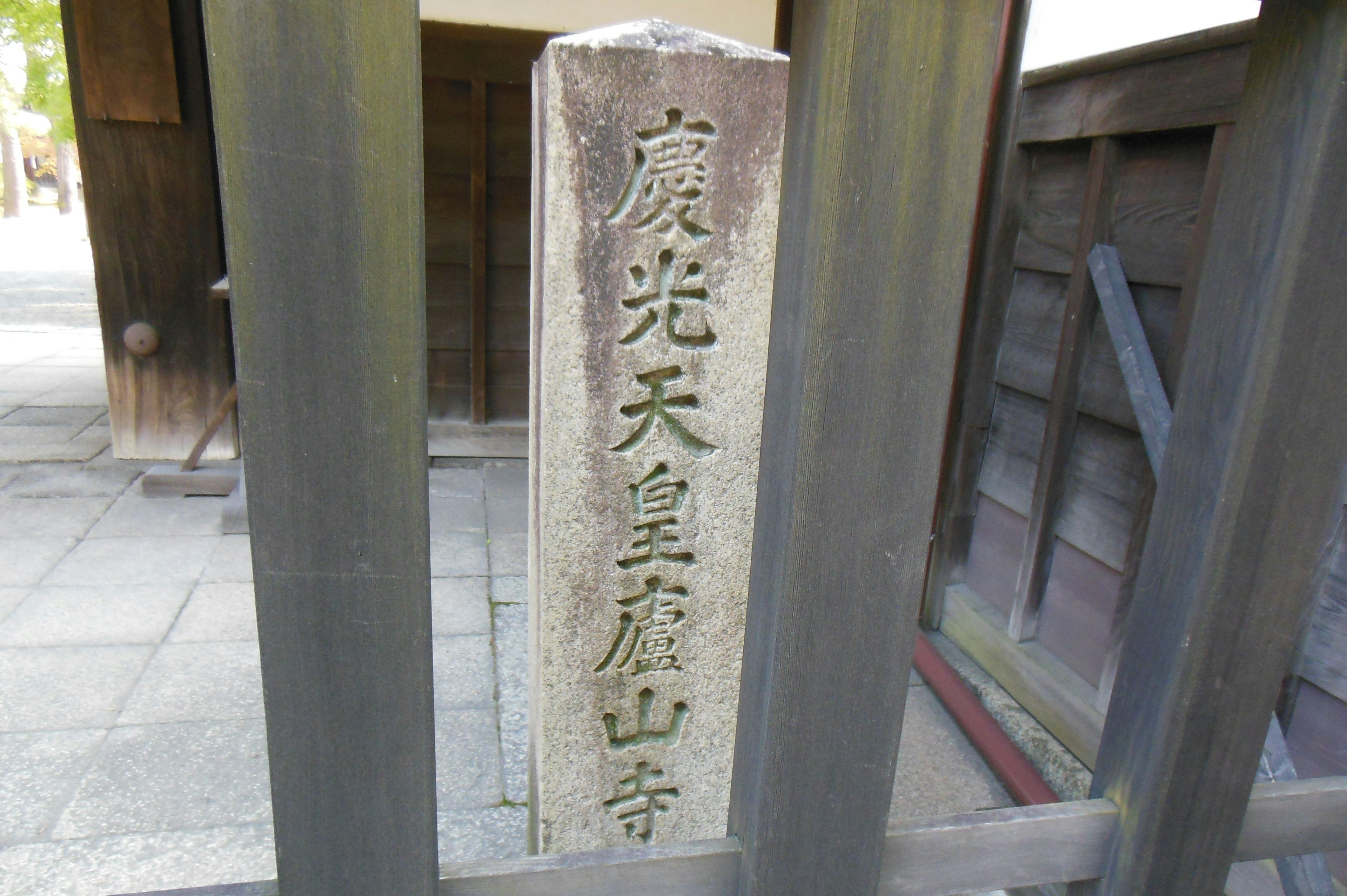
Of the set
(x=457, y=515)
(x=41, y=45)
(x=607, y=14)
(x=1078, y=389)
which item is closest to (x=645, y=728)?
(x=1078, y=389)

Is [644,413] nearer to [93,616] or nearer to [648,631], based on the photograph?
[648,631]

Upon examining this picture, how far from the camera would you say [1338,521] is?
1791mm

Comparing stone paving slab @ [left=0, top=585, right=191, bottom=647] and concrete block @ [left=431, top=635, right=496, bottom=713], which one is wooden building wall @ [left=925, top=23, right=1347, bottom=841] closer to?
concrete block @ [left=431, top=635, right=496, bottom=713]

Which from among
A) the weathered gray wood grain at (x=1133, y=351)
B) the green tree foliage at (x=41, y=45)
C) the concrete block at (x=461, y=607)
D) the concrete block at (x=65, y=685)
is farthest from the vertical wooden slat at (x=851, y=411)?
the green tree foliage at (x=41, y=45)

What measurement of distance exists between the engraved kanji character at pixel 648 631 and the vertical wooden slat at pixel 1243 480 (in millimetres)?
881

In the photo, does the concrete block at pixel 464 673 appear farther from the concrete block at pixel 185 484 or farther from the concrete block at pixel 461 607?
the concrete block at pixel 185 484

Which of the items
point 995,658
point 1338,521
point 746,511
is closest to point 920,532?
point 746,511

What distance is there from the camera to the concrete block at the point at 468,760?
7.84 feet

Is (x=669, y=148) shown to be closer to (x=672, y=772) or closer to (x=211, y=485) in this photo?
(x=672, y=772)

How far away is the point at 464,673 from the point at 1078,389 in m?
2.31

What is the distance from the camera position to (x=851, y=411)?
90 cm

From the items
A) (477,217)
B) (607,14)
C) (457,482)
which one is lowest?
(457,482)

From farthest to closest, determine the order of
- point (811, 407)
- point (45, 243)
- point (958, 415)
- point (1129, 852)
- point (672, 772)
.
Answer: point (45, 243)
point (958, 415)
point (672, 772)
point (1129, 852)
point (811, 407)

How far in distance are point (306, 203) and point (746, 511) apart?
1.20 metres
